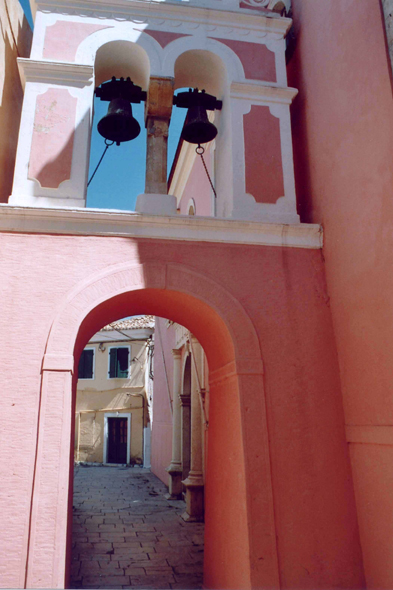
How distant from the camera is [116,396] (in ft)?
68.1

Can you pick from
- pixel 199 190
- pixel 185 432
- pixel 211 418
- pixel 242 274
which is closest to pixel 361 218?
pixel 242 274

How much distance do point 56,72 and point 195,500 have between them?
6553 millimetres

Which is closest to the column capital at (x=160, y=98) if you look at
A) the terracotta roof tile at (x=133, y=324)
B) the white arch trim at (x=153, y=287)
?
the white arch trim at (x=153, y=287)

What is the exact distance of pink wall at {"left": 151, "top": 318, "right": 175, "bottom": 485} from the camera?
12234mm

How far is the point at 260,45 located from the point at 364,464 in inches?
183

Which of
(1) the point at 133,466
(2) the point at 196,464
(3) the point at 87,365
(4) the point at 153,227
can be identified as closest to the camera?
(4) the point at 153,227

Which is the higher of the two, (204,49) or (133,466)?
(204,49)

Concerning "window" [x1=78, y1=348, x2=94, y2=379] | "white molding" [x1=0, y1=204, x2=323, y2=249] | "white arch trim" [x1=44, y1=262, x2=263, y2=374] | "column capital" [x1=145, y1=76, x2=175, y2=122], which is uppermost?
"column capital" [x1=145, y1=76, x2=175, y2=122]

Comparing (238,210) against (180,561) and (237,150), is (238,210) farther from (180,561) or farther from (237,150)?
(180,561)

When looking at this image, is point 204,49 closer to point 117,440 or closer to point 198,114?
point 198,114

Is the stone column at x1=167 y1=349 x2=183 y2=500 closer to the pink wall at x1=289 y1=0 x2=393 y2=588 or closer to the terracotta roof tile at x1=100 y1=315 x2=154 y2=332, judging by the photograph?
the pink wall at x1=289 y1=0 x2=393 y2=588

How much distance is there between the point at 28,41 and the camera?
5.80m

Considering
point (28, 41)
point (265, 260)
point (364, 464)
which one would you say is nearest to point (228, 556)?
point (364, 464)

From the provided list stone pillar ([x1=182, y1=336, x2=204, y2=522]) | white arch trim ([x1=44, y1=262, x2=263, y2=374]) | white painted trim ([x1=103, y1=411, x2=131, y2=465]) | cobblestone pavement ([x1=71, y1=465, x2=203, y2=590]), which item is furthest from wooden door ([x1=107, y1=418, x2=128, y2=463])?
white arch trim ([x1=44, y1=262, x2=263, y2=374])
